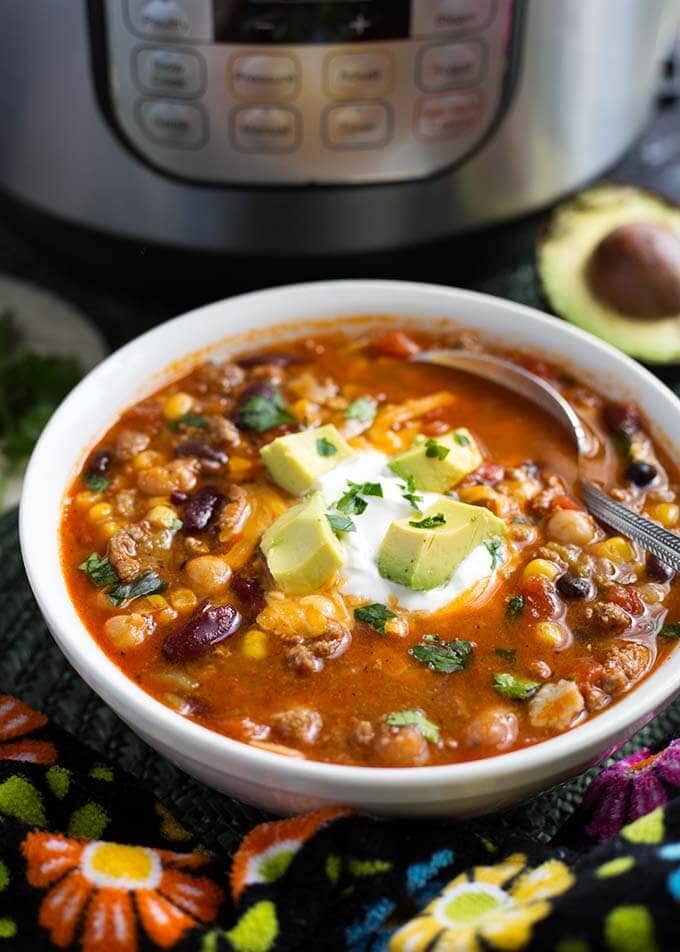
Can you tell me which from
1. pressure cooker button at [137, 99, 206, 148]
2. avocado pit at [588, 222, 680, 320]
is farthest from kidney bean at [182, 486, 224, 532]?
avocado pit at [588, 222, 680, 320]

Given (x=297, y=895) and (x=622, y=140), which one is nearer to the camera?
(x=297, y=895)

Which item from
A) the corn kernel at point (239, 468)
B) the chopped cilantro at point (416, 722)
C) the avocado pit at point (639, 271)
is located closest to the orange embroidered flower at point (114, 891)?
the chopped cilantro at point (416, 722)

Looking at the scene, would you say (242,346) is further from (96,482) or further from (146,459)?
(96,482)

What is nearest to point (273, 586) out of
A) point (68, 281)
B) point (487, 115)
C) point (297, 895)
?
point (297, 895)

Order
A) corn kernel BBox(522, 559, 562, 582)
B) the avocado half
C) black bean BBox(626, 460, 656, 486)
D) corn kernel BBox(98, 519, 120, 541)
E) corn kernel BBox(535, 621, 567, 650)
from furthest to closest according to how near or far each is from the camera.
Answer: the avocado half, black bean BBox(626, 460, 656, 486), corn kernel BBox(98, 519, 120, 541), corn kernel BBox(522, 559, 562, 582), corn kernel BBox(535, 621, 567, 650)

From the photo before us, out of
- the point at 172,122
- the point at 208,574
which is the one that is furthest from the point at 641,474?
the point at 172,122

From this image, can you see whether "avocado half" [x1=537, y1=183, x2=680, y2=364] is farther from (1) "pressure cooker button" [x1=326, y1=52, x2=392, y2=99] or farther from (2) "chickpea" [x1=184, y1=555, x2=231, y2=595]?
(2) "chickpea" [x1=184, y1=555, x2=231, y2=595]

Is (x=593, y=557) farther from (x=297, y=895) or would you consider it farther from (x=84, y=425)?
(x=84, y=425)
